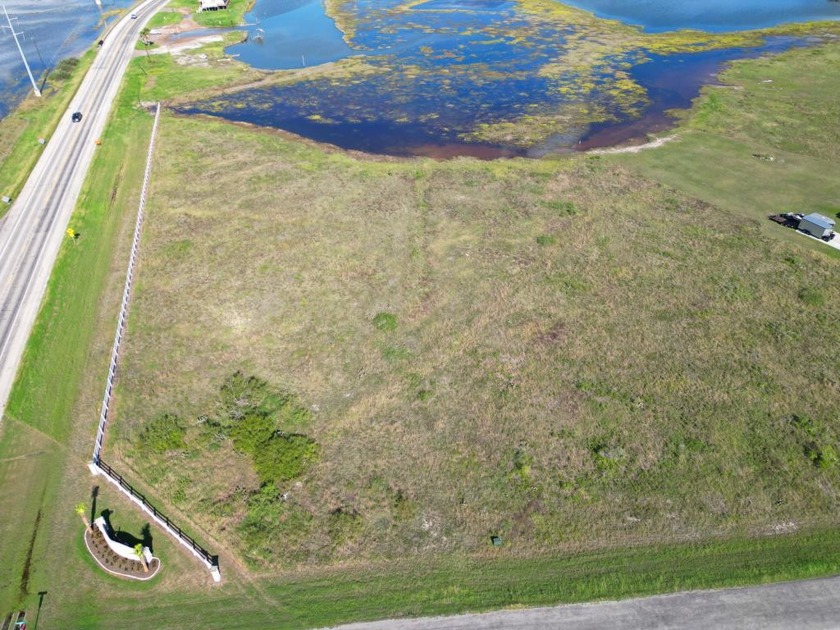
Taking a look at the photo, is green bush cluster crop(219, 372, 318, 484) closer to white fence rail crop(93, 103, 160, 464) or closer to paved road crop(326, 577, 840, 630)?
white fence rail crop(93, 103, 160, 464)

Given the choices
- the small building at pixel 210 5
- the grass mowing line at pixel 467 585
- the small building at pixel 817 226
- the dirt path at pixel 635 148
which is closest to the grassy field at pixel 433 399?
the grass mowing line at pixel 467 585

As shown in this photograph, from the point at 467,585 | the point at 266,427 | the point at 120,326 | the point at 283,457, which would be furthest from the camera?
the point at 120,326

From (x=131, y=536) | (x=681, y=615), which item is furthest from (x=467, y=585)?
(x=131, y=536)

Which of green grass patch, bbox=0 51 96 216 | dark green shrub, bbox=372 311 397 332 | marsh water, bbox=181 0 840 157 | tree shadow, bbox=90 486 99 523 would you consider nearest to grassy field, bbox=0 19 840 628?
dark green shrub, bbox=372 311 397 332

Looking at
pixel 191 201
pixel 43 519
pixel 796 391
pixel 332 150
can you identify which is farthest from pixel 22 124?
pixel 796 391

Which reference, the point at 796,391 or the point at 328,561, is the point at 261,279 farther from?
the point at 796,391

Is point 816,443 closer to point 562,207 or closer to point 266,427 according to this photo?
point 562,207
